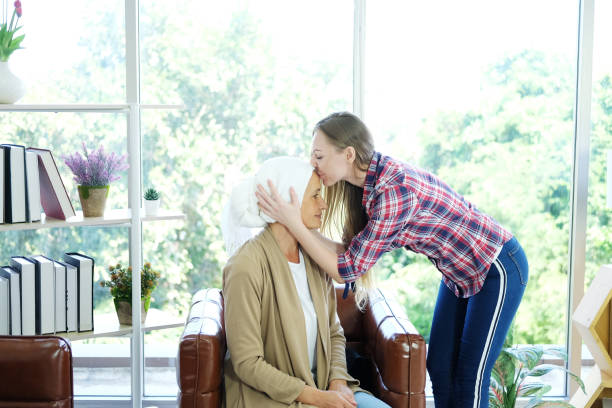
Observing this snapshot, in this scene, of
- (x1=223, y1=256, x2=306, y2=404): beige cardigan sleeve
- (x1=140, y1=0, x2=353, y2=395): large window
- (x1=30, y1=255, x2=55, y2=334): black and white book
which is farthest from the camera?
(x1=140, y1=0, x2=353, y2=395): large window

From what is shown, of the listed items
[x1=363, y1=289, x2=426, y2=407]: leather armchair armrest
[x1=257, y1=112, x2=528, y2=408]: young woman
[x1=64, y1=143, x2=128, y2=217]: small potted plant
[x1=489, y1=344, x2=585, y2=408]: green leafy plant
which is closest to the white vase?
[x1=64, y1=143, x2=128, y2=217]: small potted plant

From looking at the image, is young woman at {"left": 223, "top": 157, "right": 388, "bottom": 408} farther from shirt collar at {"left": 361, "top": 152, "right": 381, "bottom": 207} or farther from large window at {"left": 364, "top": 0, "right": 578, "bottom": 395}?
large window at {"left": 364, "top": 0, "right": 578, "bottom": 395}

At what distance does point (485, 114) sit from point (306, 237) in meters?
1.55

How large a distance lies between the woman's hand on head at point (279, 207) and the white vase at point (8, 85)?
3.76ft

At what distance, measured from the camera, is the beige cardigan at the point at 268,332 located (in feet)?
6.38

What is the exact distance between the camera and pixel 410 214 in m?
2.08

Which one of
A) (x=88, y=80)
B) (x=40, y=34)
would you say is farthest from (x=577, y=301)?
(x=40, y=34)

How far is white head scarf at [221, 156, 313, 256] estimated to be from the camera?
2.06m

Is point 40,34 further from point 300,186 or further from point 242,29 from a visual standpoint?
point 300,186

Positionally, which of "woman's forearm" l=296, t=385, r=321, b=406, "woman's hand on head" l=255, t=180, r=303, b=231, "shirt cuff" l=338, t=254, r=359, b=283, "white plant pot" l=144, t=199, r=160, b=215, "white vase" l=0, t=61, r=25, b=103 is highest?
"white vase" l=0, t=61, r=25, b=103

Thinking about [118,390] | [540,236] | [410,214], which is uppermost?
[410,214]

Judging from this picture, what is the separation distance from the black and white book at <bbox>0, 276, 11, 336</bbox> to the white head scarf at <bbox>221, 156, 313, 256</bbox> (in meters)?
1.03

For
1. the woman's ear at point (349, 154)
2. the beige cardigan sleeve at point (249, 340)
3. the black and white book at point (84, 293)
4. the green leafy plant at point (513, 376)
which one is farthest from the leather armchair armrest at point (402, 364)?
the black and white book at point (84, 293)

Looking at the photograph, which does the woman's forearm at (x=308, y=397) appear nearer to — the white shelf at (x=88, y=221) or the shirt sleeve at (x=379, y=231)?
the shirt sleeve at (x=379, y=231)
